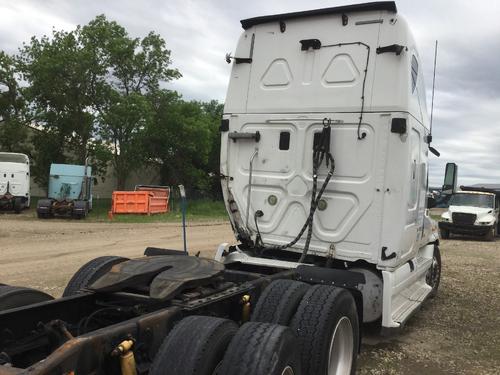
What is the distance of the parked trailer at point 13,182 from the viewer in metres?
23.8

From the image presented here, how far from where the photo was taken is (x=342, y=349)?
4.17 metres

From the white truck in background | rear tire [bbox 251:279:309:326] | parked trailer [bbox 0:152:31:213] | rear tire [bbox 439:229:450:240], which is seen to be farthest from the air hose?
parked trailer [bbox 0:152:31:213]

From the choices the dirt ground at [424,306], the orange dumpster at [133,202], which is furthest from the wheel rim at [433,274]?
the orange dumpster at [133,202]

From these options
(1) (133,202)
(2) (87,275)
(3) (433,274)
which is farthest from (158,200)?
(2) (87,275)

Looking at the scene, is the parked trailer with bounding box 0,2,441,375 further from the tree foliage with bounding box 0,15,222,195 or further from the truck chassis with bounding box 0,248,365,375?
the tree foliage with bounding box 0,15,222,195

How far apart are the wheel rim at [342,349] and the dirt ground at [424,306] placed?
3.25 ft

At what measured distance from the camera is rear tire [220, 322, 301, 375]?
279cm

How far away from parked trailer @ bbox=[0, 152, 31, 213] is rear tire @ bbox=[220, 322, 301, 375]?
2347cm

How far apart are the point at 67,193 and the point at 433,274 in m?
18.6

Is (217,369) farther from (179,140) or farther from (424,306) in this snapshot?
(179,140)

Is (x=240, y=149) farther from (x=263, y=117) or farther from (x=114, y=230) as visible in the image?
(x=114, y=230)

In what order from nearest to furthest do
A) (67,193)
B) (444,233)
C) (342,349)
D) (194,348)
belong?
(194,348), (342,349), (67,193), (444,233)

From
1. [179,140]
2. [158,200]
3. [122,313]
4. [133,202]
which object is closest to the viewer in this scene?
[122,313]

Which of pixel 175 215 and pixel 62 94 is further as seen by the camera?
pixel 62 94
